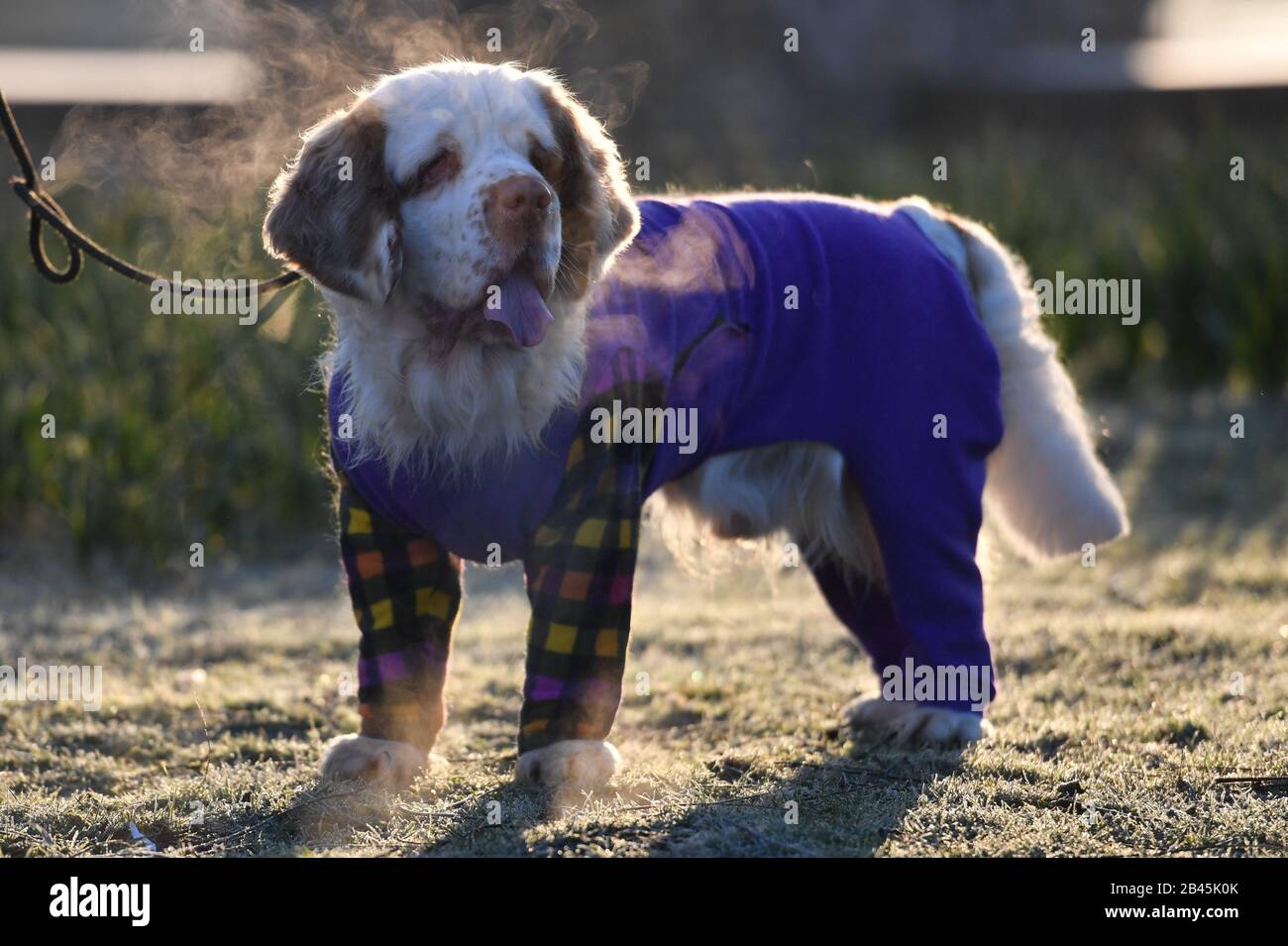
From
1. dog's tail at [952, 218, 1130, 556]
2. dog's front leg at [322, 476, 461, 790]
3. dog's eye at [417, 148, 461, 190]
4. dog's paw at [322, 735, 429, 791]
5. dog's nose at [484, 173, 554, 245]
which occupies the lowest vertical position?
dog's paw at [322, 735, 429, 791]

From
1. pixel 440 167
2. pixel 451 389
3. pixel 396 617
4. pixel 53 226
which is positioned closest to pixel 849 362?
pixel 451 389

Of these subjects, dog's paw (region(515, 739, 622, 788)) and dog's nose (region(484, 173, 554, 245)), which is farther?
dog's paw (region(515, 739, 622, 788))

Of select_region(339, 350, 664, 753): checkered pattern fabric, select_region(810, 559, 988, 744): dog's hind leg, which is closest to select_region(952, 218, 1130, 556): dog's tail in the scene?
select_region(810, 559, 988, 744): dog's hind leg

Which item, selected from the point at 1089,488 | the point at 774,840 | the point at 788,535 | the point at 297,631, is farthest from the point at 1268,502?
the point at 774,840

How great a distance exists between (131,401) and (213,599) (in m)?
1.13

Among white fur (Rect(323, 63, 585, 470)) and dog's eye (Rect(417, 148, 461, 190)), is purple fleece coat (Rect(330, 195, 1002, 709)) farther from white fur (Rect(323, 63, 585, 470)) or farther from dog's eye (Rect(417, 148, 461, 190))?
dog's eye (Rect(417, 148, 461, 190))

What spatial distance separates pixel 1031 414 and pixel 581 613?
1.41 metres

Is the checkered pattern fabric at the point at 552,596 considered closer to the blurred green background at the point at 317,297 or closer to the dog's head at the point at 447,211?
the dog's head at the point at 447,211

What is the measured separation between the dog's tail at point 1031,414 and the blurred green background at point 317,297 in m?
1.03

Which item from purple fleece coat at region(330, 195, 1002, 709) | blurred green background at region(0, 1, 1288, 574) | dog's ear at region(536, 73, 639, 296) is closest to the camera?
dog's ear at region(536, 73, 639, 296)

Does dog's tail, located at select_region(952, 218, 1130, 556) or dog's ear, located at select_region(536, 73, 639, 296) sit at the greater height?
dog's ear, located at select_region(536, 73, 639, 296)

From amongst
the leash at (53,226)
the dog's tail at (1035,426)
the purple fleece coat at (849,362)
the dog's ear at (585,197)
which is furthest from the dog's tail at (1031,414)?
the leash at (53,226)

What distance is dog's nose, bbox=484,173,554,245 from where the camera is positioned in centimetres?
311

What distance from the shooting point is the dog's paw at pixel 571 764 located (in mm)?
3336
